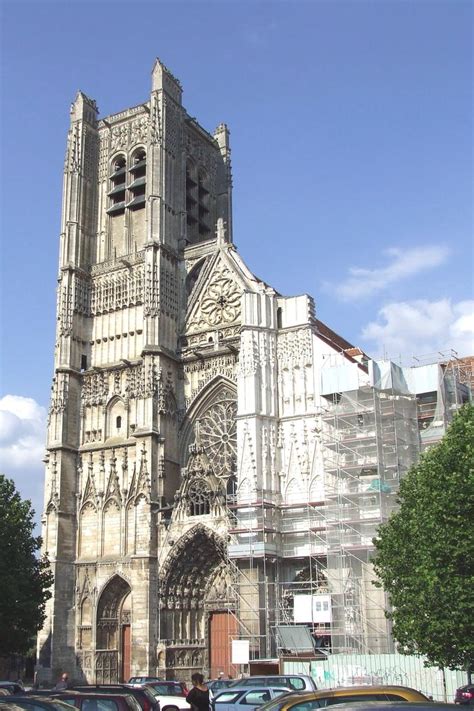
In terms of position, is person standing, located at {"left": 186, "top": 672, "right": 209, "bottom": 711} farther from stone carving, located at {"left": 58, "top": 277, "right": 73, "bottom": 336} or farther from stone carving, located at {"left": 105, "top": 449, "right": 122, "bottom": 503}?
stone carving, located at {"left": 58, "top": 277, "right": 73, "bottom": 336}

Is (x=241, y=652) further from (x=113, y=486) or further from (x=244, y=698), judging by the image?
(x=244, y=698)

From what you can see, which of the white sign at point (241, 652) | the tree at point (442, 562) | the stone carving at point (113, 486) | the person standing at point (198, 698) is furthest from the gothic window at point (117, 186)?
the person standing at point (198, 698)

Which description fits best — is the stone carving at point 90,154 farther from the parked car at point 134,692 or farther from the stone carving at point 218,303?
the parked car at point 134,692

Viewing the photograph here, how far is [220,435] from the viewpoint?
115 ft

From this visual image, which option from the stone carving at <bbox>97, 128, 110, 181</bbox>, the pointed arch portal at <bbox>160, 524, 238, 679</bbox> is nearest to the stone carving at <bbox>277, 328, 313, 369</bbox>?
the pointed arch portal at <bbox>160, 524, 238, 679</bbox>

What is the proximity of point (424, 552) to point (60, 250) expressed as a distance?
85.7 ft

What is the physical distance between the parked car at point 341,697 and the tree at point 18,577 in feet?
59.5

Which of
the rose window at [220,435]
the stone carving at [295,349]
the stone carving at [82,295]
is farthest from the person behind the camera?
the stone carving at [82,295]

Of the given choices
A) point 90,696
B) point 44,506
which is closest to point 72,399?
point 44,506

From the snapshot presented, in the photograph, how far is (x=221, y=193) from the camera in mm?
46281

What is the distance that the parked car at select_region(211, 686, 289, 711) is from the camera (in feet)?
53.3

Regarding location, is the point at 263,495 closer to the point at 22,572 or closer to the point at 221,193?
the point at 22,572

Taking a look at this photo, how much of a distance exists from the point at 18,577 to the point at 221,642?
352 inches

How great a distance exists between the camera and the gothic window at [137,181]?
41.2 meters
